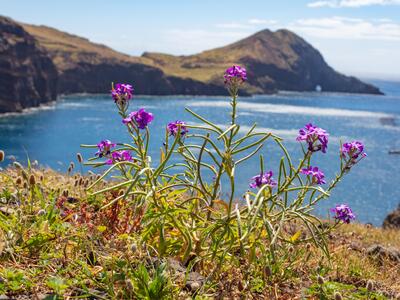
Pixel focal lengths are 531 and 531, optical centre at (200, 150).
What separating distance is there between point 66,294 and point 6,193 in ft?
8.07

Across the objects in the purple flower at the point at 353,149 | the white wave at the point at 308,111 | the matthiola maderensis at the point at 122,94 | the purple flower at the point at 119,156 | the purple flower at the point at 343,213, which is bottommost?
the white wave at the point at 308,111

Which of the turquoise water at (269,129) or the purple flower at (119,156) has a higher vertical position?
the purple flower at (119,156)

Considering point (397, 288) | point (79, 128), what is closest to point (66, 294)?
point (397, 288)

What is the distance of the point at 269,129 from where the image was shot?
127 meters

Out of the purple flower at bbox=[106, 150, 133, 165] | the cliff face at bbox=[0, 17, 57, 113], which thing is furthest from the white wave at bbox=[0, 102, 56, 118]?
the purple flower at bbox=[106, 150, 133, 165]

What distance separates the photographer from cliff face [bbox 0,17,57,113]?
152 meters

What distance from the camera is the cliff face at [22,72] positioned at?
15200 centimetres

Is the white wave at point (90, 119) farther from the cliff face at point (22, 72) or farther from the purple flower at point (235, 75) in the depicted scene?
the purple flower at point (235, 75)

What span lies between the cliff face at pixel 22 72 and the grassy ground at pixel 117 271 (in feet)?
494

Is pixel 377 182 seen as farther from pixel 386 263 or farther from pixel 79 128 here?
pixel 386 263

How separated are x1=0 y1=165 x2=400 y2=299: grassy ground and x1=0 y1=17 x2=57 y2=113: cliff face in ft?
494

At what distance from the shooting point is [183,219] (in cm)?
500

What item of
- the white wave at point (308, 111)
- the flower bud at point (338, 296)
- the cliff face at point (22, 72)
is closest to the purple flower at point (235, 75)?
the flower bud at point (338, 296)

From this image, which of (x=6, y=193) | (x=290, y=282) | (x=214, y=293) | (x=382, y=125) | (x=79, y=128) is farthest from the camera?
(x=382, y=125)
